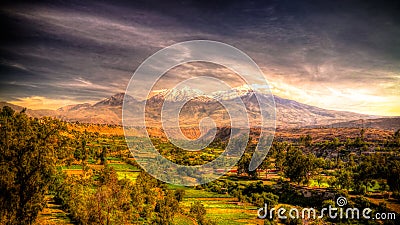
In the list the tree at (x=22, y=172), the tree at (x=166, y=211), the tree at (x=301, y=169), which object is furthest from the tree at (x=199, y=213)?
the tree at (x=301, y=169)

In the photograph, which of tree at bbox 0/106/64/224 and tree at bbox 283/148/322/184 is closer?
tree at bbox 0/106/64/224

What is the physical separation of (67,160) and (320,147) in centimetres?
8370

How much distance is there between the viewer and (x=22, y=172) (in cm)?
1930

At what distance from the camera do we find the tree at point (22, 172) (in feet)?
60.5

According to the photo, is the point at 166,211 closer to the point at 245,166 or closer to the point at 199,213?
the point at 199,213

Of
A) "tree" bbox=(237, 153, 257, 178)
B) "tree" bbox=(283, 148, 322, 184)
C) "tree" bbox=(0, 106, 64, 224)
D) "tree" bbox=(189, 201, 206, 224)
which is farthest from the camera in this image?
"tree" bbox=(237, 153, 257, 178)

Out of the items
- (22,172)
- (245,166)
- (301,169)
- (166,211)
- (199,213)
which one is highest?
(22,172)

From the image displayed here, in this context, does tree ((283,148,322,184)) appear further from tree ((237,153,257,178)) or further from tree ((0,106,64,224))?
tree ((0,106,64,224))

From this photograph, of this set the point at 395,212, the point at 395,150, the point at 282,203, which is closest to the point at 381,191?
the point at 395,212

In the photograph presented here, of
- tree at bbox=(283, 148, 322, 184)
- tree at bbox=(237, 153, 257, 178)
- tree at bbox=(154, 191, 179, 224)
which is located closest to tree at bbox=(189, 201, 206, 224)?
tree at bbox=(154, 191, 179, 224)

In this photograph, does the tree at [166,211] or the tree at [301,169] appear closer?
the tree at [166,211]

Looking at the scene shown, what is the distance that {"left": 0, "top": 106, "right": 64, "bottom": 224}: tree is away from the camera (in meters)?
18.5

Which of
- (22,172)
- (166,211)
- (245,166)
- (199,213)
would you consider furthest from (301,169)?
(22,172)

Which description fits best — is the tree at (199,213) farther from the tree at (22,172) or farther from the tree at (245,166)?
the tree at (245,166)
